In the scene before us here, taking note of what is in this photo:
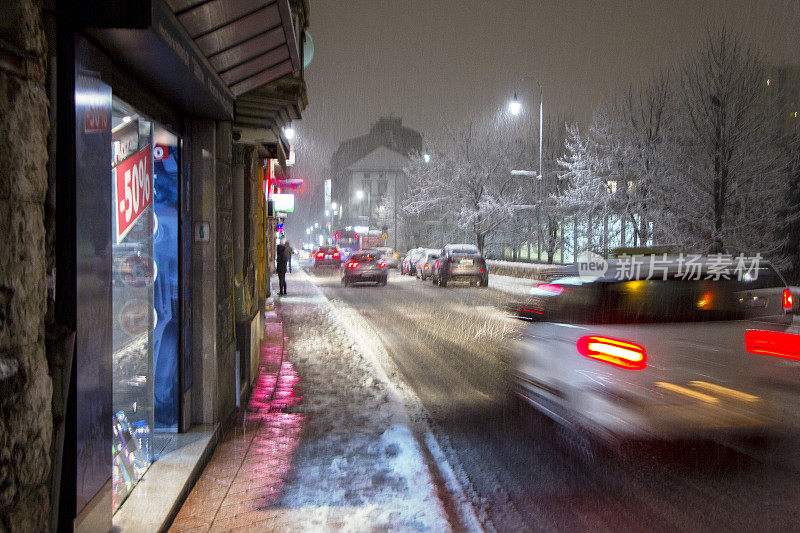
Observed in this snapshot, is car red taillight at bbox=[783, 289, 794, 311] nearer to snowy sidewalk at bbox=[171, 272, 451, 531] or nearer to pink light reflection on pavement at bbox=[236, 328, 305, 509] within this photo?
snowy sidewalk at bbox=[171, 272, 451, 531]

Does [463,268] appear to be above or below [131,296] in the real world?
below

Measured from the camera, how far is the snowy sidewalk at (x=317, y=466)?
4.18 meters

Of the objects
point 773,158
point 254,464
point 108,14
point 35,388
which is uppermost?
point 773,158

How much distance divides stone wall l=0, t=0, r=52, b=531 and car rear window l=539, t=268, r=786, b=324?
4.04 meters

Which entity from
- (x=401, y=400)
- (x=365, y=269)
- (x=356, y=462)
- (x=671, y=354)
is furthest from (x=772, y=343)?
Answer: (x=365, y=269)

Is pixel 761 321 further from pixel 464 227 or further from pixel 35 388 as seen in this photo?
pixel 464 227

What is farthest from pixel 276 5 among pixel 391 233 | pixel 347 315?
pixel 391 233

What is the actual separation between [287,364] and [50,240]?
287 inches

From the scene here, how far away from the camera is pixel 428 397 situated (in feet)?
25.2

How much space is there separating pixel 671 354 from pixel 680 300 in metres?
0.53

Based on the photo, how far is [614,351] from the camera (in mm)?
5051

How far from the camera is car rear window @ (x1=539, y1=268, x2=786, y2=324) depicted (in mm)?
5035

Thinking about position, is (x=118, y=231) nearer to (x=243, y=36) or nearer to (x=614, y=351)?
(x=243, y=36)

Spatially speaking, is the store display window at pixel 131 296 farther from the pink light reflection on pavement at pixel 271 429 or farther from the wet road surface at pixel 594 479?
the wet road surface at pixel 594 479
